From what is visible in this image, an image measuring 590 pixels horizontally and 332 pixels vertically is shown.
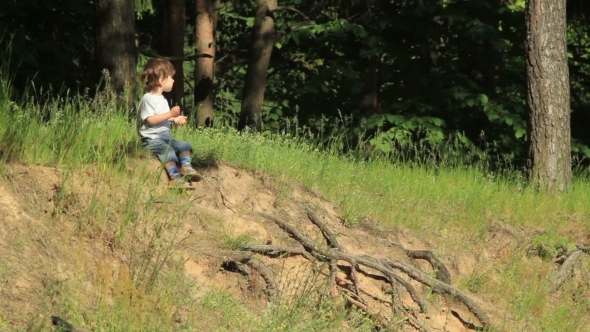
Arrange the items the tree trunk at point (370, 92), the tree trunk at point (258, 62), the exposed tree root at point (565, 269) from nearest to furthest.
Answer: the exposed tree root at point (565, 269) → the tree trunk at point (258, 62) → the tree trunk at point (370, 92)

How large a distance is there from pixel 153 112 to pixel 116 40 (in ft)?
10.8

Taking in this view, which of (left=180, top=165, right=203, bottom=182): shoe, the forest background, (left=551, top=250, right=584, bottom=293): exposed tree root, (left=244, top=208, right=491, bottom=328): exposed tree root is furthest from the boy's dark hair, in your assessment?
the forest background

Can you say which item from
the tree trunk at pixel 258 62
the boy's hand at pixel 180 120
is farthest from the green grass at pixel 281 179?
the tree trunk at pixel 258 62

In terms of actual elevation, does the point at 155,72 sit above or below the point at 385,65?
below

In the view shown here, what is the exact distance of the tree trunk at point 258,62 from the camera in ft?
57.7

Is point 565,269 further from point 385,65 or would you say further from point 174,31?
point 174,31

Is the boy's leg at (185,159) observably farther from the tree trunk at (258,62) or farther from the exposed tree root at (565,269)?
the tree trunk at (258,62)

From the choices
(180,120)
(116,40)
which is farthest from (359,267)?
(116,40)

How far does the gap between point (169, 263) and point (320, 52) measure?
37.9ft

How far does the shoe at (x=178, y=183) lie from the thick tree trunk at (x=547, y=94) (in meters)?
5.89

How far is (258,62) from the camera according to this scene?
58.5 ft

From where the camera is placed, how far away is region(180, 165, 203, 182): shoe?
8523 millimetres

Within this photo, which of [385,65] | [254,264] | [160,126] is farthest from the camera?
[385,65]

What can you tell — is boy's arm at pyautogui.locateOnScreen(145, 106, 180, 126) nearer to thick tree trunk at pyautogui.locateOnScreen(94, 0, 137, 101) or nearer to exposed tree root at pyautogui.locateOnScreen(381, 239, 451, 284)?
exposed tree root at pyautogui.locateOnScreen(381, 239, 451, 284)
